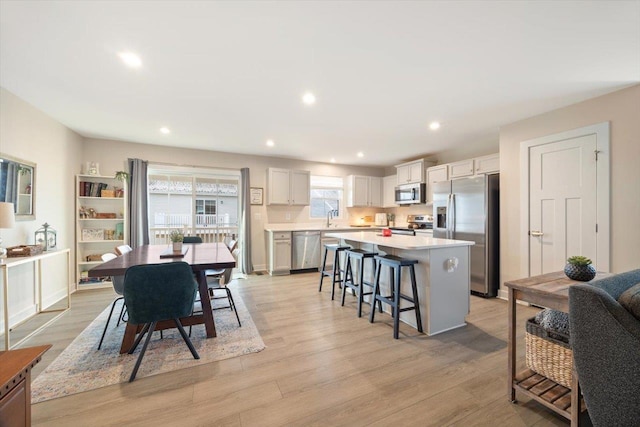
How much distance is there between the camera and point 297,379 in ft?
6.20

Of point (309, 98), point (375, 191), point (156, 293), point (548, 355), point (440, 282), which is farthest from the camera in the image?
point (375, 191)

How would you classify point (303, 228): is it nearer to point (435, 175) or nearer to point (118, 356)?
point (435, 175)

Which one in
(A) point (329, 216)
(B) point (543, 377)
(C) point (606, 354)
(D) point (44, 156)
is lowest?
(B) point (543, 377)

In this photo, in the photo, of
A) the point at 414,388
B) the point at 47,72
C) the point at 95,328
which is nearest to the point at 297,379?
the point at 414,388

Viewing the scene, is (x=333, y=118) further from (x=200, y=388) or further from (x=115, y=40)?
(x=200, y=388)

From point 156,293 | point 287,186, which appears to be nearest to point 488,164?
point 287,186

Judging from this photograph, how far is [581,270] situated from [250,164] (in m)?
5.06

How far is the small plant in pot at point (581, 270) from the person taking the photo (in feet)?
A: 5.08

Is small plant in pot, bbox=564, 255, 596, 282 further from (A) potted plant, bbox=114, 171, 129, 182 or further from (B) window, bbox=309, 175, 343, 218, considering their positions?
(A) potted plant, bbox=114, 171, 129, 182

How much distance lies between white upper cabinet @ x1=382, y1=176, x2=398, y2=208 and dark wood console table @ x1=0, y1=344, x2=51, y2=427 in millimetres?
5897

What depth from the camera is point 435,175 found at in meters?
4.99

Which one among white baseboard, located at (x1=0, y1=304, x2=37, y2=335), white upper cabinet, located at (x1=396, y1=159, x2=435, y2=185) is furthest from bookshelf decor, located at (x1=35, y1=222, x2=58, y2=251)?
white upper cabinet, located at (x1=396, y1=159, x2=435, y2=185)

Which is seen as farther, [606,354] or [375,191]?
[375,191]

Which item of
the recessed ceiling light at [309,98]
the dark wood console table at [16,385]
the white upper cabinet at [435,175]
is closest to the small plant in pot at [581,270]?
the recessed ceiling light at [309,98]
